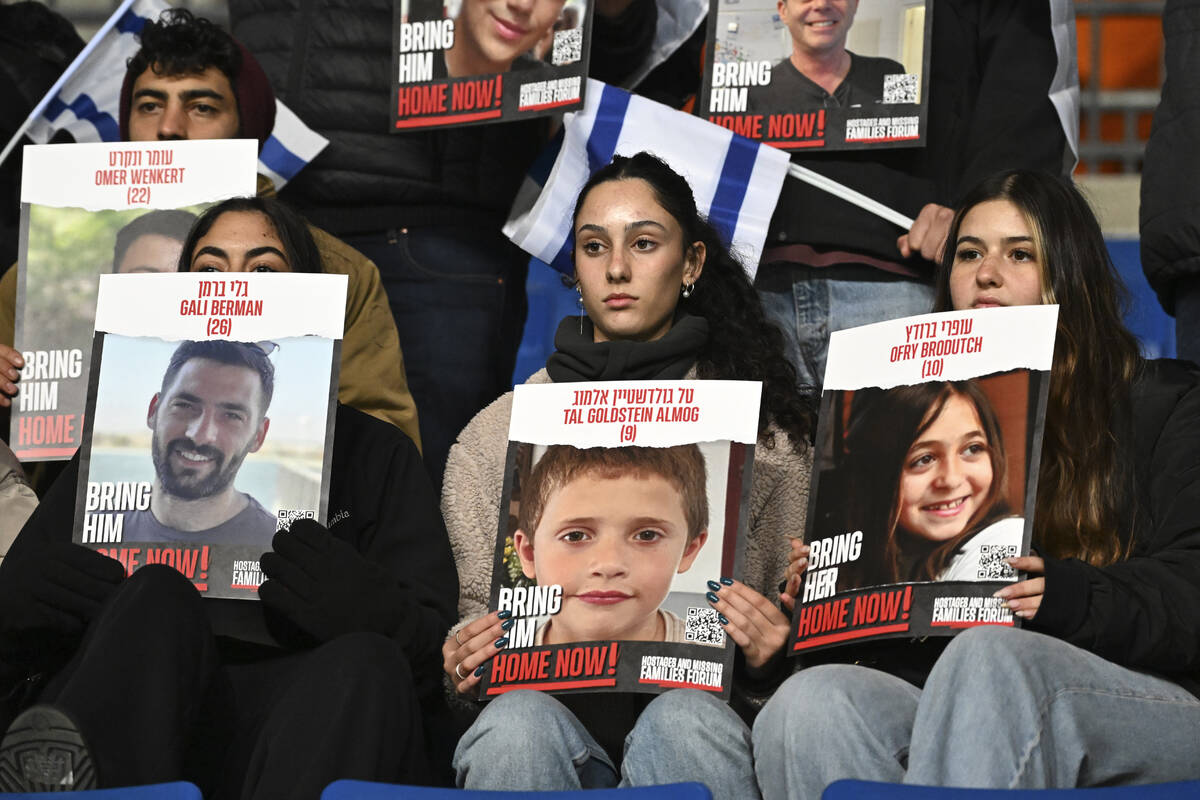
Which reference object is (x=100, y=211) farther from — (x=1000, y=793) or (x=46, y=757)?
(x=1000, y=793)

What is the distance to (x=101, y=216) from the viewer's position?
3.61 metres

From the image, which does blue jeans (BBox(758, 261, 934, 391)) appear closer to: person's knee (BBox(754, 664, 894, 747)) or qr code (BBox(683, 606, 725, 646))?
qr code (BBox(683, 606, 725, 646))

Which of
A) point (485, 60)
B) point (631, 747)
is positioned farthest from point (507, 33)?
point (631, 747)

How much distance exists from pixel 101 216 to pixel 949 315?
1779 mm

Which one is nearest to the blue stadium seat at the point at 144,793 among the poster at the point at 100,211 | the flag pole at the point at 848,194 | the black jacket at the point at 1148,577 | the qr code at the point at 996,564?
the black jacket at the point at 1148,577

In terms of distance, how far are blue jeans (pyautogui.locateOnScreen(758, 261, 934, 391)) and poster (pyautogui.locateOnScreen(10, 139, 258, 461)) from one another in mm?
1126

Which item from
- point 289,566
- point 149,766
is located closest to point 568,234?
point 289,566

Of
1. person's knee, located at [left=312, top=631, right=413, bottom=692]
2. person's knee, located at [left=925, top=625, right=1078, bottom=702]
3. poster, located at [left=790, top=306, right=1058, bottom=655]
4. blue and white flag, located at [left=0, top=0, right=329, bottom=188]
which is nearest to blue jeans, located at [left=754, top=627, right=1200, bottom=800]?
person's knee, located at [left=925, top=625, right=1078, bottom=702]

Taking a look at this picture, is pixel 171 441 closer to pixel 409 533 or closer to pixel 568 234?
pixel 409 533

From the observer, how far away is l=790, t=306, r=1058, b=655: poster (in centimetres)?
258

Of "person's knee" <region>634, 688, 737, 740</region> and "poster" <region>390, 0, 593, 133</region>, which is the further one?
"poster" <region>390, 0, 593, 133</region>

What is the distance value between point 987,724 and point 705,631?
1.65 feet

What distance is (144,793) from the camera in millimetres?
2402

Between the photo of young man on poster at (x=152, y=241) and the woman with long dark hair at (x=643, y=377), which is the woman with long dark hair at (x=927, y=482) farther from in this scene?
the photo of young man on poster at (x=152, y=241)
